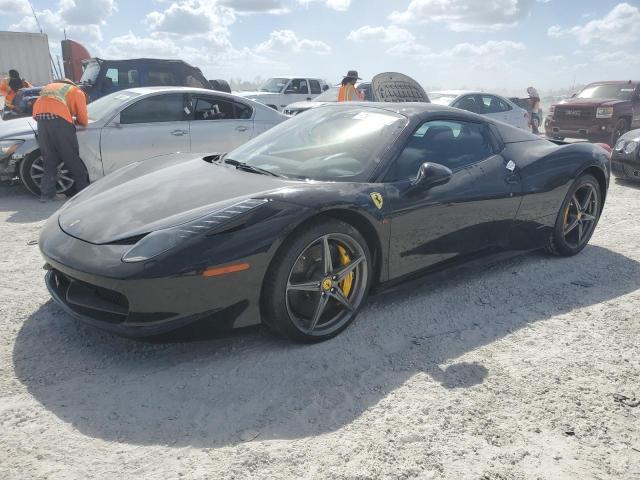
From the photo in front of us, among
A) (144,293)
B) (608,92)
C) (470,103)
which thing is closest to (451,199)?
Answer: (144,293)

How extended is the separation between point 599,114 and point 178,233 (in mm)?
13104

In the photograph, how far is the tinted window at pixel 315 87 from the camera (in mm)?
16578

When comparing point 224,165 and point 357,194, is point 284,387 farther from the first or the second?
point 224,165

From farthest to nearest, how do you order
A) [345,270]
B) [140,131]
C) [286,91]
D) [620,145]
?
[286,91] < [620,145] < [140,131] < [345,270]

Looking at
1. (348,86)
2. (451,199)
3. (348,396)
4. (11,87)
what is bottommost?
(348,396)

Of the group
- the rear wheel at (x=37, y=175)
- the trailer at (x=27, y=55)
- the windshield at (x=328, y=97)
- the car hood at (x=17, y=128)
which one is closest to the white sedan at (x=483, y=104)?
the windshield at (x=328, y=97)

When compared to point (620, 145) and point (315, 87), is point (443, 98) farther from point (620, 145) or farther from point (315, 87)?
point (315, 87)

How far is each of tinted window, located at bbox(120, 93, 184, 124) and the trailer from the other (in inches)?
867

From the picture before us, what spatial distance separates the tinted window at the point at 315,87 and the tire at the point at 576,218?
42.1 feet

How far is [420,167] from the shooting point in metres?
3.24

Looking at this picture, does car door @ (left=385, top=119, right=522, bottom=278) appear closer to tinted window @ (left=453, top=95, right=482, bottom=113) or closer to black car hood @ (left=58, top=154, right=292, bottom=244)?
black car hood @ (left=58, top=154, right=292, bottom=244)

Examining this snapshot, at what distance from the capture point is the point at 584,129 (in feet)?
43.2

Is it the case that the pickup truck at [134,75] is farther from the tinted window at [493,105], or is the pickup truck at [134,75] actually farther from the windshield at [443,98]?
the tinted window at [493,105]

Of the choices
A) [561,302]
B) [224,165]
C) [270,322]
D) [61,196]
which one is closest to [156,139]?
[61,196]
